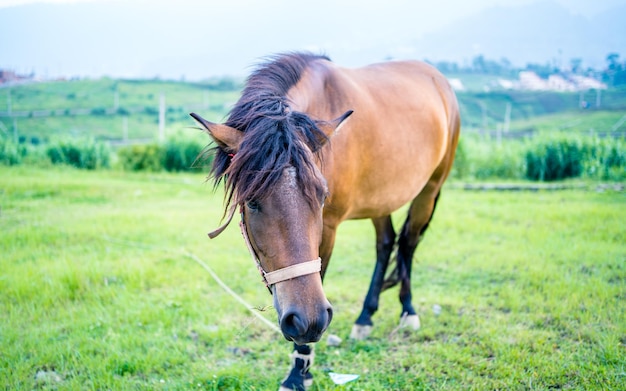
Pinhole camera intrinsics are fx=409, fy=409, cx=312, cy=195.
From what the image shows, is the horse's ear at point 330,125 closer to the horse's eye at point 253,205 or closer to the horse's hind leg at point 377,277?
the horse's eye at point 253,205

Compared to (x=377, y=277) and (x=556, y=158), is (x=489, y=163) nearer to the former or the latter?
(x=556, y=158)

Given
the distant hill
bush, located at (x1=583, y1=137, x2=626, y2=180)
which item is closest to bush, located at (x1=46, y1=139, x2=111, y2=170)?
bush, located at (x1=583, y1=137, x2=626, y2=180)

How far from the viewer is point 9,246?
5.69 m

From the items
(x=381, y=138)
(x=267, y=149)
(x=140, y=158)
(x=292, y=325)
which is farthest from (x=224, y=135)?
(x=140, y=158)

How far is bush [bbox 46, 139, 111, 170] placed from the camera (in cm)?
1579

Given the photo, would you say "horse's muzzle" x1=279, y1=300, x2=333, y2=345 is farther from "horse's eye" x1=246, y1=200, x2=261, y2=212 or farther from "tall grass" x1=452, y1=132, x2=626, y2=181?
"tall grass" x1=452, y1=132, x2=626, y2=181

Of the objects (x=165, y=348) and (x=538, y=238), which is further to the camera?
(x=538, y=238)

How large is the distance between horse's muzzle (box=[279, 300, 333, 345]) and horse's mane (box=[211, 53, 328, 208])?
503 millimetres

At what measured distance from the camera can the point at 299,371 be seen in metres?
2.84

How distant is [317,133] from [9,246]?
5.65 meters

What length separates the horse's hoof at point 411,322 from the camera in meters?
3.83

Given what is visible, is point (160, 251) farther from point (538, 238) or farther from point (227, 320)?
point (538, 238)

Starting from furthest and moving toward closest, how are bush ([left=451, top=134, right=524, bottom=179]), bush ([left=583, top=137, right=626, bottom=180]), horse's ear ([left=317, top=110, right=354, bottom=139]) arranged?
bush ([left=451, top=134, right=524, bottom=179]) → bush ([left=583, top=137, right=626, bottom=180]) → horse's ear ([left=317, top=110, right=354, bottom=139])

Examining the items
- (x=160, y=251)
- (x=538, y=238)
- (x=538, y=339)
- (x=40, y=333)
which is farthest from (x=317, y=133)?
(x=538, y=238)
